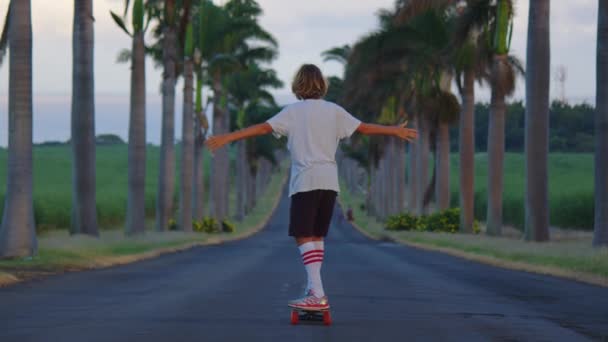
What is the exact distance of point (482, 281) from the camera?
722 inches

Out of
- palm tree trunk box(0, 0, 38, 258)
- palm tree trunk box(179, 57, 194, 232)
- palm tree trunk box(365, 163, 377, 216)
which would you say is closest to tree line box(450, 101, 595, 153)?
palm tree trunk box(365, 163, 377, 216)

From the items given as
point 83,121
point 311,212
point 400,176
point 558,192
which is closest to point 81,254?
point 83,121

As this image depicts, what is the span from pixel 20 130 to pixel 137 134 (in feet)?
60.2

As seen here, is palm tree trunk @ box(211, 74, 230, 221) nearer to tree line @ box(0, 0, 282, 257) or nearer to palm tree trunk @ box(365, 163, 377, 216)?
tree line @ box(0, 0, 282, 257)

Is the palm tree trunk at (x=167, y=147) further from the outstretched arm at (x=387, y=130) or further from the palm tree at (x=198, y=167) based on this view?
the outstretched arm at (x=387, y=130)

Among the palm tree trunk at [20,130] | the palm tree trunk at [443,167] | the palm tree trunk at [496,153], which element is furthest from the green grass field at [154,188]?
the palm tree trunk at [20,130]

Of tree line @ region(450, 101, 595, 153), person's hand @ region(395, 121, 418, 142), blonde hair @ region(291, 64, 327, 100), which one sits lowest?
person's hand @ region(395, 121, 418, 142)

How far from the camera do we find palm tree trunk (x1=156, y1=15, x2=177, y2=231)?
5050 centimetres

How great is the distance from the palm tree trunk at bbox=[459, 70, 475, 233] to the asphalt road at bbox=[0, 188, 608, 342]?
2975 cm

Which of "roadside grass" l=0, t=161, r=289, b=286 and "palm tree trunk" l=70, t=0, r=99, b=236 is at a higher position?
"palm tree trunk" l=70, t=0, r=99, b=236

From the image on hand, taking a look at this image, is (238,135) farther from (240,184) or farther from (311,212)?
(240,184)

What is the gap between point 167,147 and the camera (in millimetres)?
50719

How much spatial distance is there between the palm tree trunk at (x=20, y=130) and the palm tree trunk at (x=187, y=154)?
30.3 metres

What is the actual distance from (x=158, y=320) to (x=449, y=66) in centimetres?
4102
